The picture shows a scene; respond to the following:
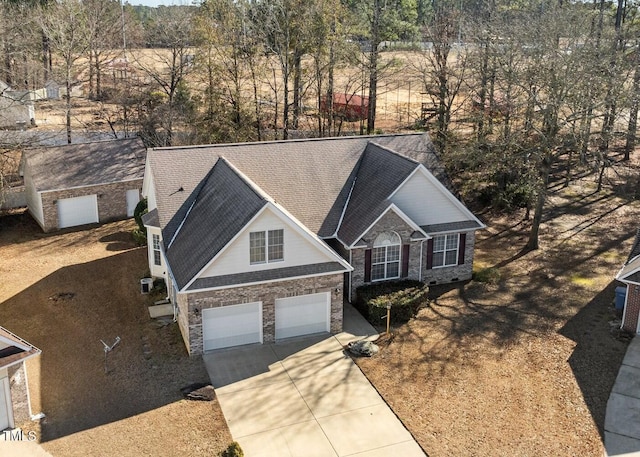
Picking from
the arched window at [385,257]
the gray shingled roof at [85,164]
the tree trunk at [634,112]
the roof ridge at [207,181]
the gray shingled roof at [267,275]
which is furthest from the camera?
the tree trunk at [634,112]

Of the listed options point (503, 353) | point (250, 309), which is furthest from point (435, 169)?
point (250, 309)

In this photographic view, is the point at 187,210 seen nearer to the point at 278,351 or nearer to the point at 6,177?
the point at 278,351

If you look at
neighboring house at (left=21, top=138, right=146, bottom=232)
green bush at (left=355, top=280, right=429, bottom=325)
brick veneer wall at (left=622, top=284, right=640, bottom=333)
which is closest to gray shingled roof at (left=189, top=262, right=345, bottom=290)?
green bush at (left=355, top=280, right=429, bottom=325)

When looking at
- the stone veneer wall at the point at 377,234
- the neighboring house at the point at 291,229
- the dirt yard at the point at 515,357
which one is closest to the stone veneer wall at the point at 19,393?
the neighboring house at the point at 291,229

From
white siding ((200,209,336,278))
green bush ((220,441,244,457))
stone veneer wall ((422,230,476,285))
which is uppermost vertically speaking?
white siding ((200,209,336,278))

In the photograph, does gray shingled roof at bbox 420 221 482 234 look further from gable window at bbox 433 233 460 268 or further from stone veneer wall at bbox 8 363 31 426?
stone veneer wall at bbox 8 363 31 426

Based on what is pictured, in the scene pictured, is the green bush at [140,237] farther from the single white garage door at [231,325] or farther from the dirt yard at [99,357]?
the single white garage door at [231,325]
